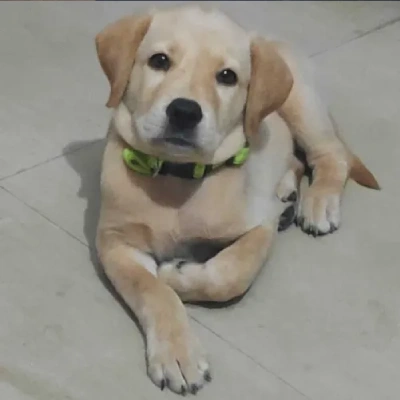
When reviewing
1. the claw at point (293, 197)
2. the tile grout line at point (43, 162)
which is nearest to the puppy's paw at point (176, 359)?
the claw at point (293, 197)

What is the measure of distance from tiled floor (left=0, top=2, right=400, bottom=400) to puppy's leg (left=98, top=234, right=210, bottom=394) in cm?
3

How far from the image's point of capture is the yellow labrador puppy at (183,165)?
162cm

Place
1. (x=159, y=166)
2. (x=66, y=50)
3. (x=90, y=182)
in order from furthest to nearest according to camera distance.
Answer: (x=66, y=50) → (x=90, y=182) → (x=159, y=166)

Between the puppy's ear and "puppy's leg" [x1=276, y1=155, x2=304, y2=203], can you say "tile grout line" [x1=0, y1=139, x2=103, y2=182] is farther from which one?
the puppy's ear

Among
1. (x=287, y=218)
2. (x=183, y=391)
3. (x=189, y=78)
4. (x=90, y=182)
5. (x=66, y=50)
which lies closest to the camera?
(x=183, y=391)

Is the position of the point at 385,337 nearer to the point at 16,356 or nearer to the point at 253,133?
the point at 253,133

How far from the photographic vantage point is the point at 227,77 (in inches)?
66.9

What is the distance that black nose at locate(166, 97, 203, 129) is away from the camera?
1587mm

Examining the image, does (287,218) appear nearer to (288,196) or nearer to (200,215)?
(288,196)

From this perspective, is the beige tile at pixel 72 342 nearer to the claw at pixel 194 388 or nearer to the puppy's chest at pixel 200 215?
the claw at pixel 194 388

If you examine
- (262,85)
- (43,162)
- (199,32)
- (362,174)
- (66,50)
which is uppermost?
(199,32)

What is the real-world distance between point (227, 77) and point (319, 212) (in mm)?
444

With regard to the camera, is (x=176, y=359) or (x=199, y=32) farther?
(x=199, y=32)

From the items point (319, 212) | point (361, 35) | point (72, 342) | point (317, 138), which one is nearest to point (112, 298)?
point (72, 342)
